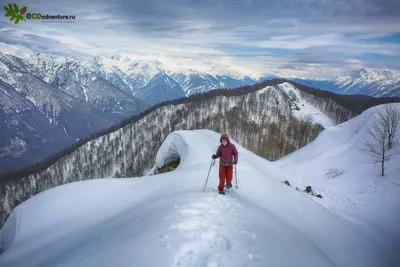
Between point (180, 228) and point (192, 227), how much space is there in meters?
0.43

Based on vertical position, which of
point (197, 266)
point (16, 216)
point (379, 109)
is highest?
point (379, 109)

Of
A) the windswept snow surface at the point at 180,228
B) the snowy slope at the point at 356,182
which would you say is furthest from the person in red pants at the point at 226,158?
the snowy slope at the point at 356,182

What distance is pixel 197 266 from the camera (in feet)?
21.4

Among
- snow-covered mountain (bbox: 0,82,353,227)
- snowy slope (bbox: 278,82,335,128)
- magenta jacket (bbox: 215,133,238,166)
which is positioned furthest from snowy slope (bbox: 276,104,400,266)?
snowy slope (bbox: 278,82,335,128)

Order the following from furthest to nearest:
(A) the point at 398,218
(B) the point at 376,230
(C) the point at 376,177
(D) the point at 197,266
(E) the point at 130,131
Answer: (E) the point at 130,131, (C) the point at 376,177, (A) the point at 398,218, (B) the point at 376,230, (D) the point at 197,266

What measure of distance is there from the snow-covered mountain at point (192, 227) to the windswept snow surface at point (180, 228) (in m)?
0.05

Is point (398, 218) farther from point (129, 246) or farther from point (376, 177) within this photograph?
point (129, 246)

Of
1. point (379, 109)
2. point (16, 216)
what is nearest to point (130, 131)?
point (379, 109)

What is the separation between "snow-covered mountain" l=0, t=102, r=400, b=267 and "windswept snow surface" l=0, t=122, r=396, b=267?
0.05 meters

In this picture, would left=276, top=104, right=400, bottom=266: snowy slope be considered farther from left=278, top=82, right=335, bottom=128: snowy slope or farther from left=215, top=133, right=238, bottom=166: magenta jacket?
left=278, top=82, right=335, bottom=128: snowy slope

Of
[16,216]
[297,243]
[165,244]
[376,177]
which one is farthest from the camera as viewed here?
[376,177]

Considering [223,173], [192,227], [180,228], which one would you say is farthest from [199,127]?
[180,228]

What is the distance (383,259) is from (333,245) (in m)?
2.73

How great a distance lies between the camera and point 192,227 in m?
8.45
